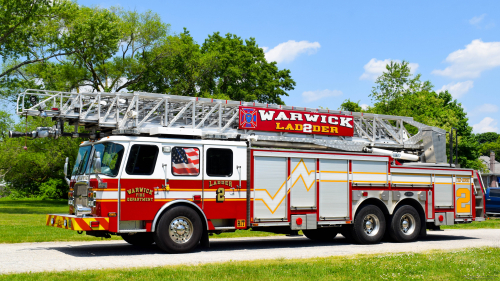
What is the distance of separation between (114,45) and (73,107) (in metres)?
20.2

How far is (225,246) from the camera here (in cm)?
1404

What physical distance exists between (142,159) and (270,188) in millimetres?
3307

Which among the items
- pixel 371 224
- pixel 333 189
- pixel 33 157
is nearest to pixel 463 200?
pixel 371 224

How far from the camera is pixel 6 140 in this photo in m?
48.5

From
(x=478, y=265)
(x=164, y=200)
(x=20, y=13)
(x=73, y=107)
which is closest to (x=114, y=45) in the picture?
(x=20, y=13)

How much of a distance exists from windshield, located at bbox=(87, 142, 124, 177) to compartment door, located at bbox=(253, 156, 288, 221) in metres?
3.34

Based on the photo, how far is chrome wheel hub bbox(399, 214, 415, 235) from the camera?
15.4m

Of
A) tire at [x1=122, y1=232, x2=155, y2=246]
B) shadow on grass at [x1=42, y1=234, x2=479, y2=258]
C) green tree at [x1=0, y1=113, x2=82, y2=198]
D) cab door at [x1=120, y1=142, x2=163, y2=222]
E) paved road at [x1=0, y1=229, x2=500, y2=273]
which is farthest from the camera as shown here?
green tree at [x1=0, y1=113, x2=82, y2=198]

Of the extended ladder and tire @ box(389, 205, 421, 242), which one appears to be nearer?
the extended ladder

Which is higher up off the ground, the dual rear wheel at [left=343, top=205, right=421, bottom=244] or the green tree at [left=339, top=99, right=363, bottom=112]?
the green tree at [left=339, top=99, right=363, bottom=112]

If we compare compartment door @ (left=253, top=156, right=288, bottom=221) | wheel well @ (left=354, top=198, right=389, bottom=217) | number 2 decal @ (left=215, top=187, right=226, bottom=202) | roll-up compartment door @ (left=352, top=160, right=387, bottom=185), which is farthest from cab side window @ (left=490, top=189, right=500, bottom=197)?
number 2 decal @ (left=215, top=187, right=226, bottom=202)

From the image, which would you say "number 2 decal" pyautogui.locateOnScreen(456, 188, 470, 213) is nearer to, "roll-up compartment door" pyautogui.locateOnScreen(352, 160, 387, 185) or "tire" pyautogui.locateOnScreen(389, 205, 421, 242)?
"tire" pyautogui.locateOnScreen(389, 205, 421, 242)

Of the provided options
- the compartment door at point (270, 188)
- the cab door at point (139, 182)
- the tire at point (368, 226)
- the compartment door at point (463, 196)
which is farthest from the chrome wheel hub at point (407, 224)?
the cab door at point (139, 182)

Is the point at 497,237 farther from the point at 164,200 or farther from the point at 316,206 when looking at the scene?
the point at 164,200
